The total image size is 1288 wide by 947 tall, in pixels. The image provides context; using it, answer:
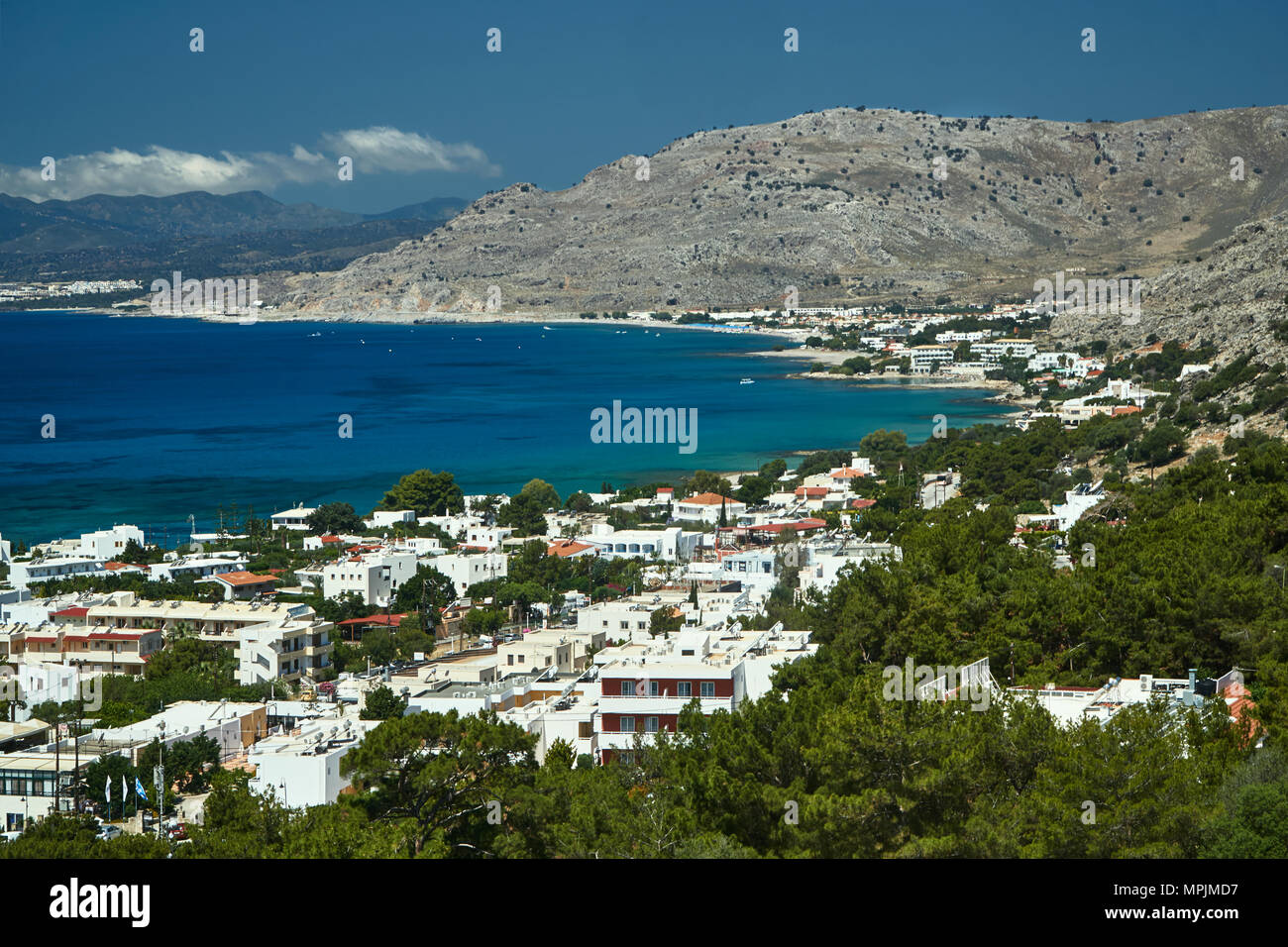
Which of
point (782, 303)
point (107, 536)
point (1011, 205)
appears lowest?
point (107, 536)

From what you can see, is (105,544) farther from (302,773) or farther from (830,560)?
(302,773)

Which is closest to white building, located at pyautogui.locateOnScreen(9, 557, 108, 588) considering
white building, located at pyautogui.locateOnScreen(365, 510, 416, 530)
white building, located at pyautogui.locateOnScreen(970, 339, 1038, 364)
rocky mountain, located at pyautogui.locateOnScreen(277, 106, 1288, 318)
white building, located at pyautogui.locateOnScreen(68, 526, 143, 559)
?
white building, located at pyautogui.locateOnScreen(68, 526, 143, 559)

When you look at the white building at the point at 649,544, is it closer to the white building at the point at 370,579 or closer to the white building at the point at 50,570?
the white building at the point at 370,579

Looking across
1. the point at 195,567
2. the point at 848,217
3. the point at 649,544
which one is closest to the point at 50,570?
the point at 195,567
